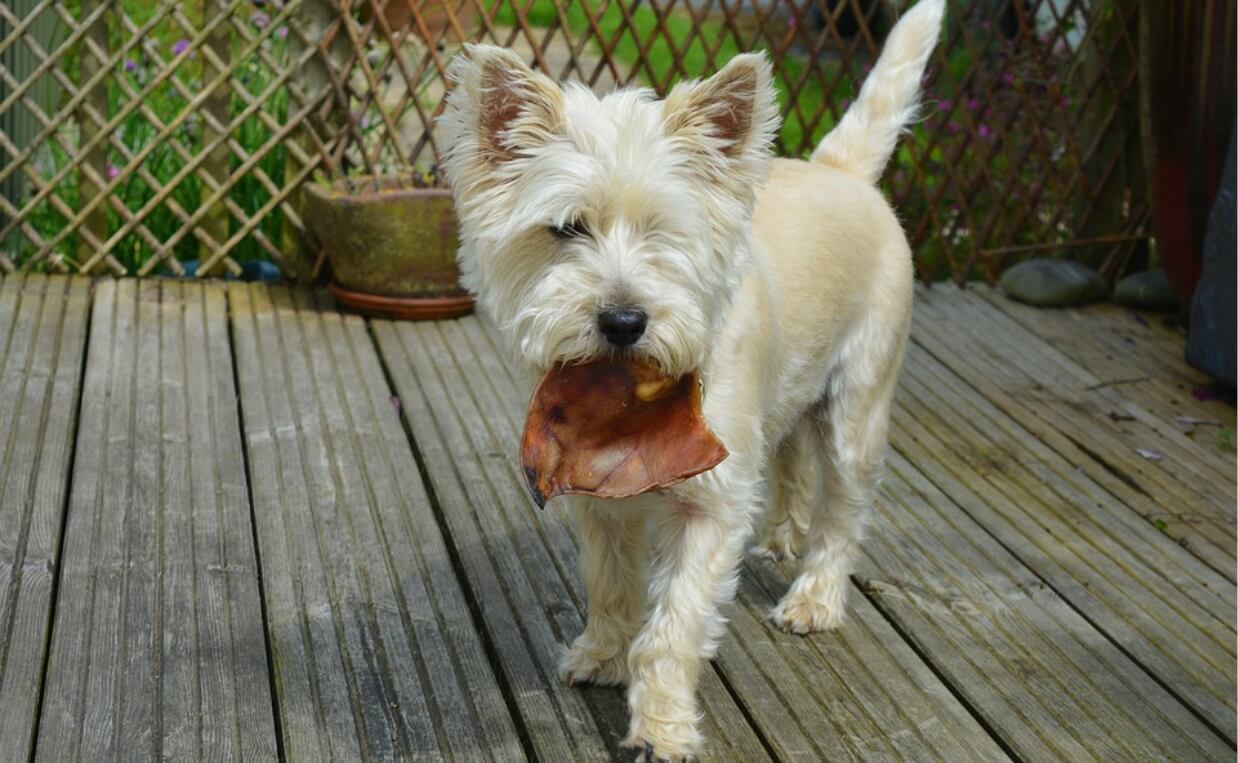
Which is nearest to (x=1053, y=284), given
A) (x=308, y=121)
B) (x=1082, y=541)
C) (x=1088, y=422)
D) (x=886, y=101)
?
(x=1088, y=422)

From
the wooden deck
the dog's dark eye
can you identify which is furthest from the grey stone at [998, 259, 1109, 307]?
the dog's dark eye

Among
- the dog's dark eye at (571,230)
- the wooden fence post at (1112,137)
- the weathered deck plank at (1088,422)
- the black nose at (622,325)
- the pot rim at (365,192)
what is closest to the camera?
the black nose at (622,325)

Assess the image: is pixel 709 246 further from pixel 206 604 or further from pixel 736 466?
pixel 206 604

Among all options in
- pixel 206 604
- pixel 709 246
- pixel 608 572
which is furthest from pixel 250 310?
pixel 709 246

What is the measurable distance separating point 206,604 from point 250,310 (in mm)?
2093

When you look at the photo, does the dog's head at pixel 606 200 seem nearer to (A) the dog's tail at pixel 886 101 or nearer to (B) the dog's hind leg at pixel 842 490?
(B) the dog's hind leg at pixel 842 490

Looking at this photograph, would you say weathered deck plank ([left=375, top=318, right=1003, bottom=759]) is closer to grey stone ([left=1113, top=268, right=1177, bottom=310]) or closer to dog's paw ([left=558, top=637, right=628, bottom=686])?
dog's paw ([left=558, top=637, right=628, bottom=686])

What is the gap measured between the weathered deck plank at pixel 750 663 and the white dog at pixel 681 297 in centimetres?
9

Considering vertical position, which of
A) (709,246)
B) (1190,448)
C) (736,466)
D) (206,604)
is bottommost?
A: (1190,448)

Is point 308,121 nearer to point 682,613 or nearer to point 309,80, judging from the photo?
point 309,80

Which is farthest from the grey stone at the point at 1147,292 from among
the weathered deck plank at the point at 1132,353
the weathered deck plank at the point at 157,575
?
the weathered deck plank at the point at 157,575

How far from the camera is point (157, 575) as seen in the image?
10.3ft

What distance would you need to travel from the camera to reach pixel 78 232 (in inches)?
203

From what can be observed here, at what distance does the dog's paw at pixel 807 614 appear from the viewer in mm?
3113
